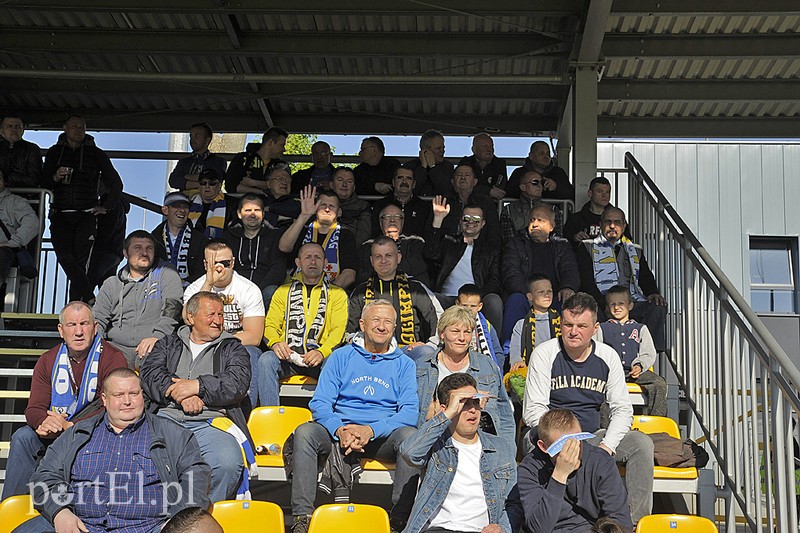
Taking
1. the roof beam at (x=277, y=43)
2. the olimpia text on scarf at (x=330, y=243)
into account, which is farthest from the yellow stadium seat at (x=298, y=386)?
the roof beam at (x=277, y=43)

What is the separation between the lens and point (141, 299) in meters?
6.39

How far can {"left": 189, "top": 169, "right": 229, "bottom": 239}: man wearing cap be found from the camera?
789 cm

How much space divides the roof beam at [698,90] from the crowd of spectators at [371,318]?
128 cm

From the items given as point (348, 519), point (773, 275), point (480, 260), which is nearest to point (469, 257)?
point (480, 260)

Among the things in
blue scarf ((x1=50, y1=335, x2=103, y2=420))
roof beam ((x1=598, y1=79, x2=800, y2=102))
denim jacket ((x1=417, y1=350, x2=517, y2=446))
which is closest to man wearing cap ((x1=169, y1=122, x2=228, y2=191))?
blue scarf ((x1=50, y1=335, x2=103, y2=420))

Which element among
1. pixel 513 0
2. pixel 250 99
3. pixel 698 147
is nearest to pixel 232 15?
pixel 250 99

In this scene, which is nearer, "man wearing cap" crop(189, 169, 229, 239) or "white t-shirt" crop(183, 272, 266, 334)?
"white t-shirt" crop(183, 272, 266, 334)

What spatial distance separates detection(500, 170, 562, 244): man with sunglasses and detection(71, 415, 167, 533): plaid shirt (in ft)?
14.0

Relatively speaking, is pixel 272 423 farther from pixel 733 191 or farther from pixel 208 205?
pixel 733 191

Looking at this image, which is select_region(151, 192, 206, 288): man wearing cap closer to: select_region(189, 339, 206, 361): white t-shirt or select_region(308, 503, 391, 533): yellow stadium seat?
select_region(189, 339, 206, 361): white t-shirt

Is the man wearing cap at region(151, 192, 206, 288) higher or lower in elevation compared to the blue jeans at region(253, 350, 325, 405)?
higher

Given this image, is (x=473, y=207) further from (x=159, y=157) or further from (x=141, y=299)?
(x=159, y=157)

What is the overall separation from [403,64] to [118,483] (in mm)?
5808

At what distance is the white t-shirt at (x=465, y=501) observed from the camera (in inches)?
177
